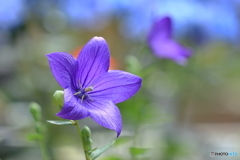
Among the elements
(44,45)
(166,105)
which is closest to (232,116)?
(166,105)

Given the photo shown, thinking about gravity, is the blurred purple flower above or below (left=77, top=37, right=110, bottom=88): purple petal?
above

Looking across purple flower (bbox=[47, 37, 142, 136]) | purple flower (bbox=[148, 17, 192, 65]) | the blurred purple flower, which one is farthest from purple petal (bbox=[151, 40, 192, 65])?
the blurred purple flower

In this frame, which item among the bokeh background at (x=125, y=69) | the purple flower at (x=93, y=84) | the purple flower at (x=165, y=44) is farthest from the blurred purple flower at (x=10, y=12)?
the purple flower at (x=93, y=84)

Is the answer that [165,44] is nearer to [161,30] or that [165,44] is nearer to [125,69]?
[161,30]

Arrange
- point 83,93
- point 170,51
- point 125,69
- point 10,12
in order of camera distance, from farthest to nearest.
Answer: point 125,69
point 10,12
point 170,51
point 83,93

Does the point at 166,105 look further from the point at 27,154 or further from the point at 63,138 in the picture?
the point at 27,154

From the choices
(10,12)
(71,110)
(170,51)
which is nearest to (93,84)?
(71,110)

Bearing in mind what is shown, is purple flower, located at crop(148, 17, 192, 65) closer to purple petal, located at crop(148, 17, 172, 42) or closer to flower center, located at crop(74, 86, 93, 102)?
purple petal, located at crop(148, 17, 172, 42)

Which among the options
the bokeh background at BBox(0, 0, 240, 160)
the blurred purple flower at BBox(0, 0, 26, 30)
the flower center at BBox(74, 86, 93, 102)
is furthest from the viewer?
the blurred purple flower at BBox(0, 0, 26, 30)
